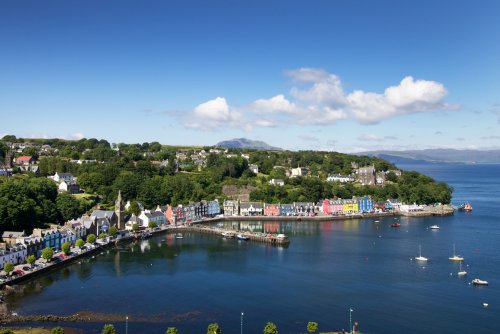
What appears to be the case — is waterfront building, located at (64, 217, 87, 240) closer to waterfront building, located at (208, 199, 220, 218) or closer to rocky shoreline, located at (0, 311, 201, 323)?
rocky shoreline, located at (0, 311, 201, 323)

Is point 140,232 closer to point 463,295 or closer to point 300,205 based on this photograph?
point 300,205

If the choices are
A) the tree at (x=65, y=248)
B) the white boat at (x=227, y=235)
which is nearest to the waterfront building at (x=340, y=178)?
the white boat at (x=227, y=235)

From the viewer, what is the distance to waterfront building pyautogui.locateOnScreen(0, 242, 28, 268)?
33381 mm

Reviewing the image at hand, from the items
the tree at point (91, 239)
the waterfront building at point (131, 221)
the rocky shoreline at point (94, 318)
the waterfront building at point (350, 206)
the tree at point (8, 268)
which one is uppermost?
the waterfront building at point (350, 206)

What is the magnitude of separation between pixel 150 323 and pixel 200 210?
41.9m

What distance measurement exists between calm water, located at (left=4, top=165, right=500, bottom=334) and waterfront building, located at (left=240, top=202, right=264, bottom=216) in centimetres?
1872

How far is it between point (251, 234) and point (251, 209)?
18.2m

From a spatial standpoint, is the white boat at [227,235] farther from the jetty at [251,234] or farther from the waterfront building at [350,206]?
the waterfront building at [350,206]

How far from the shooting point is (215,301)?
29.2 m

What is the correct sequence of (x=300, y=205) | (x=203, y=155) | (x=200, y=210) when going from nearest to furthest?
(x=200, y=210)
(x=300, y=205)
(x=203, y=155)

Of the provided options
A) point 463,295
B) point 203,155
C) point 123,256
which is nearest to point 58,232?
point 123,256

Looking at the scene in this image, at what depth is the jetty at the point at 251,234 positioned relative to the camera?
49.0 metres

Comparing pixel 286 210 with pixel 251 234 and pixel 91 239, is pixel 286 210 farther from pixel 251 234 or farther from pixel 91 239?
pixel 91 239

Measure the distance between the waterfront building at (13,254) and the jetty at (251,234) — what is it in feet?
74.7
